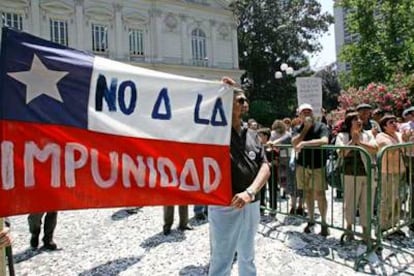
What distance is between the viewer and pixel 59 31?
28.0m

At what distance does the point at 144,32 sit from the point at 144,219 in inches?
1050

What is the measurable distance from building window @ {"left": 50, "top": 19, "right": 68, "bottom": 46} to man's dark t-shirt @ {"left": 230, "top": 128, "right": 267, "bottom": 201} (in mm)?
26989

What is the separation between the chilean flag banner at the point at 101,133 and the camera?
2207mm

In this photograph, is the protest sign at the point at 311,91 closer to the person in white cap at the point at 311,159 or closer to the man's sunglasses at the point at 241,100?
the person in white cap at the point at 311,159

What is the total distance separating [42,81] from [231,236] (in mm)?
1656

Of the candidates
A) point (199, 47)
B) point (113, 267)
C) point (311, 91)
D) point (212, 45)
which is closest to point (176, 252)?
point (113, 267)

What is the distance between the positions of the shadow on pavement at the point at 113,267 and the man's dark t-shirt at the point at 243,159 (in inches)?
81.4

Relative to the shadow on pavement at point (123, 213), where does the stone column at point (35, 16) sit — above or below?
above

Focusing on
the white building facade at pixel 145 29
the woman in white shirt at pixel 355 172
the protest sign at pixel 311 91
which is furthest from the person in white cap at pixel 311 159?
the white building facade at pixel 145 29

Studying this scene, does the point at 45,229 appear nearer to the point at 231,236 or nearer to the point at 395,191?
the point at 231,236

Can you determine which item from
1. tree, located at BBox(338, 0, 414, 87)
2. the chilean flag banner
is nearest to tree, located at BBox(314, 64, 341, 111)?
tree, located at BBox(338, 0, 414, 87)

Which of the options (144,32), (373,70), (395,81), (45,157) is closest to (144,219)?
(45,157)

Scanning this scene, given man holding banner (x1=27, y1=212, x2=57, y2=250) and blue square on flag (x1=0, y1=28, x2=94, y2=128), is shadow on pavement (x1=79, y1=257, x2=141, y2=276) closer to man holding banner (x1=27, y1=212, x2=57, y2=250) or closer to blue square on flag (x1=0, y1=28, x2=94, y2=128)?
man holding banner (x1=27, y1=212, x2=57, y2=250)

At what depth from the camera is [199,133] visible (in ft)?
9.48
